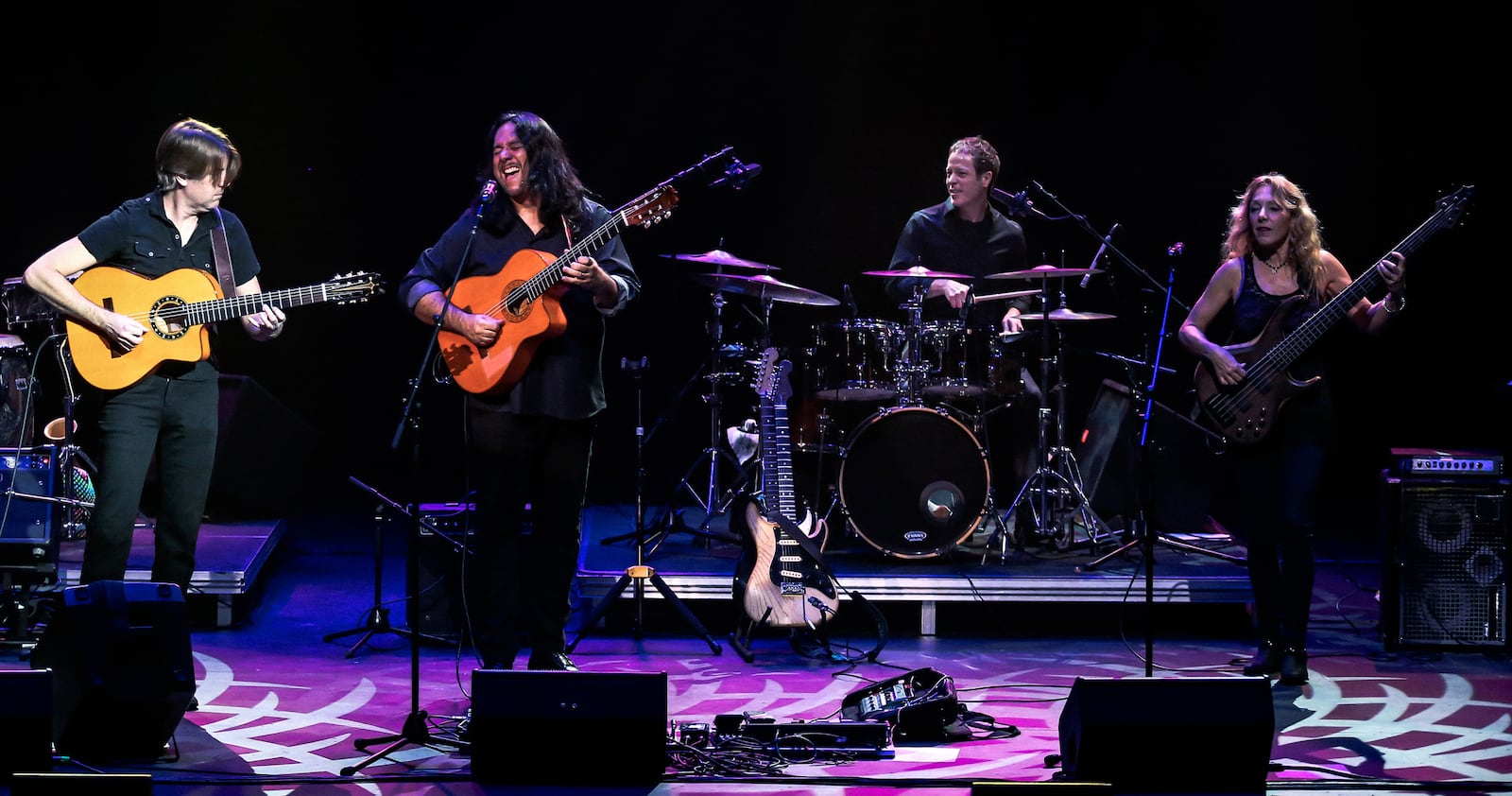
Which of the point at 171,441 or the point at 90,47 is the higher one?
the point at 90,47

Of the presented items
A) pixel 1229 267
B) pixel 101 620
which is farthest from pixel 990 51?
pixel 101 620

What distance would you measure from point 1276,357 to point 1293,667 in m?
1.23

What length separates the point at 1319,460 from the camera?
5.99 metres

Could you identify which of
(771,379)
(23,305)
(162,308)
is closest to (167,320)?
(162,308)

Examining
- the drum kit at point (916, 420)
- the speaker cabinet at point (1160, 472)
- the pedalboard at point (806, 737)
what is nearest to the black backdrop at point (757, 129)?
the speaker cabinet at point (1160, 472)

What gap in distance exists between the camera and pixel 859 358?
7.84 meters

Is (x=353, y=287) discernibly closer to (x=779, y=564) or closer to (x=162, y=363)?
(x=162, y=363)

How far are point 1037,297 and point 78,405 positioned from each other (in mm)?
5407

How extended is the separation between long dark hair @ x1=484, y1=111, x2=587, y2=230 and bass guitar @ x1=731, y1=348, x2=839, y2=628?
184 centimetres

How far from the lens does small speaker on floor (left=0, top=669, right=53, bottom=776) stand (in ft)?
14.2

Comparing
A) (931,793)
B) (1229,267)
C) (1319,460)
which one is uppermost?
(1229,267)

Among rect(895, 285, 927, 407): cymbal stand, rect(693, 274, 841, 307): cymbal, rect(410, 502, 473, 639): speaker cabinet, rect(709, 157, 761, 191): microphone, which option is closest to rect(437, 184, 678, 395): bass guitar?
rect(709, 157, 761, 191): microphone

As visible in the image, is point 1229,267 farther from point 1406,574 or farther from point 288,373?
point 288,373

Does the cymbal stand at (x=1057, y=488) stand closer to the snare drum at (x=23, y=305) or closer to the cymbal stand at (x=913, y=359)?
the cymbal stand at (x=913, y=359)
